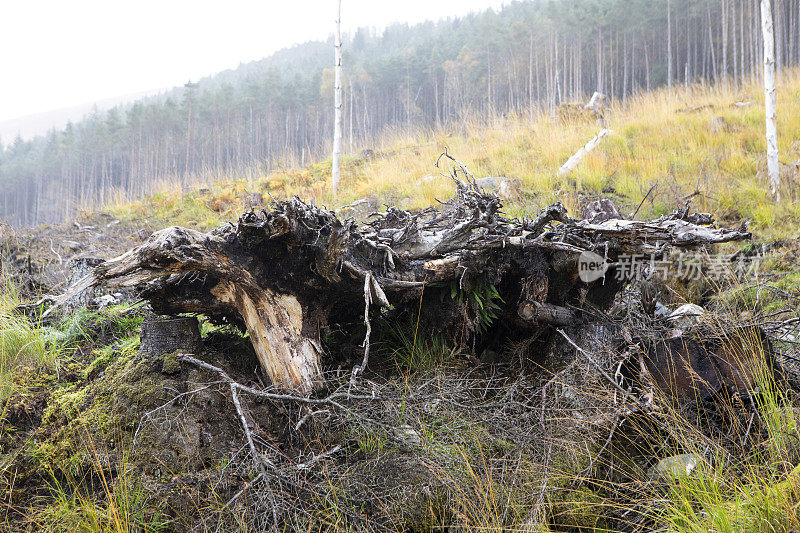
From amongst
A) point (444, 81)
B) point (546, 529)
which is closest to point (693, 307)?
point (546, 529)

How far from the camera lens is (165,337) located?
2.68 m

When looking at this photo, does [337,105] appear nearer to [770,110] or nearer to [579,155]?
[579,155]

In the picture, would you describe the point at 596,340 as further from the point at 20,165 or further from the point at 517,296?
the point at 20,165

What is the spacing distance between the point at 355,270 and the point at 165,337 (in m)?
1.31

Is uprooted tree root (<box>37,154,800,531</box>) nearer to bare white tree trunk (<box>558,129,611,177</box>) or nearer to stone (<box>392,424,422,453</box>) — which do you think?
stone (<box>392,424,422,453</box>)

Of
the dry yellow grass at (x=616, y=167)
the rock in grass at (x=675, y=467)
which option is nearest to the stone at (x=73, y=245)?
the dry yellow grass at (x=616, y=167)

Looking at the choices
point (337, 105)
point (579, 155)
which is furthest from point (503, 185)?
point (337, 105)

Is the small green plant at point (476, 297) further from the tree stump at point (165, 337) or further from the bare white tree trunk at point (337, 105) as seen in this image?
the bare white tree trunk at point (337, 105)

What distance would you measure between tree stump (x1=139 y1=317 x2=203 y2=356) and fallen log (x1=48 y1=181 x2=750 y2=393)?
0.10m

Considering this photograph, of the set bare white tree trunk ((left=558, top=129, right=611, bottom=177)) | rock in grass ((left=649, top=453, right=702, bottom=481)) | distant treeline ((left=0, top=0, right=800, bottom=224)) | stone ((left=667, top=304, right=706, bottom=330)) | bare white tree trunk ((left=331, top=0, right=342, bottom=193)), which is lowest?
rock in grass ((left=649, top=453, right=702, bottom=481))

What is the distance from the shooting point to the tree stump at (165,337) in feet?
8.78

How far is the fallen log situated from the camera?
7.19 feet

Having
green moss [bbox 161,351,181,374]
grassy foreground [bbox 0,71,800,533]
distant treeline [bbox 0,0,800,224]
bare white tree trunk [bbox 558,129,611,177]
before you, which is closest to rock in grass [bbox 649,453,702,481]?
grassy foreground [bbox 0,71,800,533]

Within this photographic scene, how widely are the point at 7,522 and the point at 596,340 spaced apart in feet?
10.1
